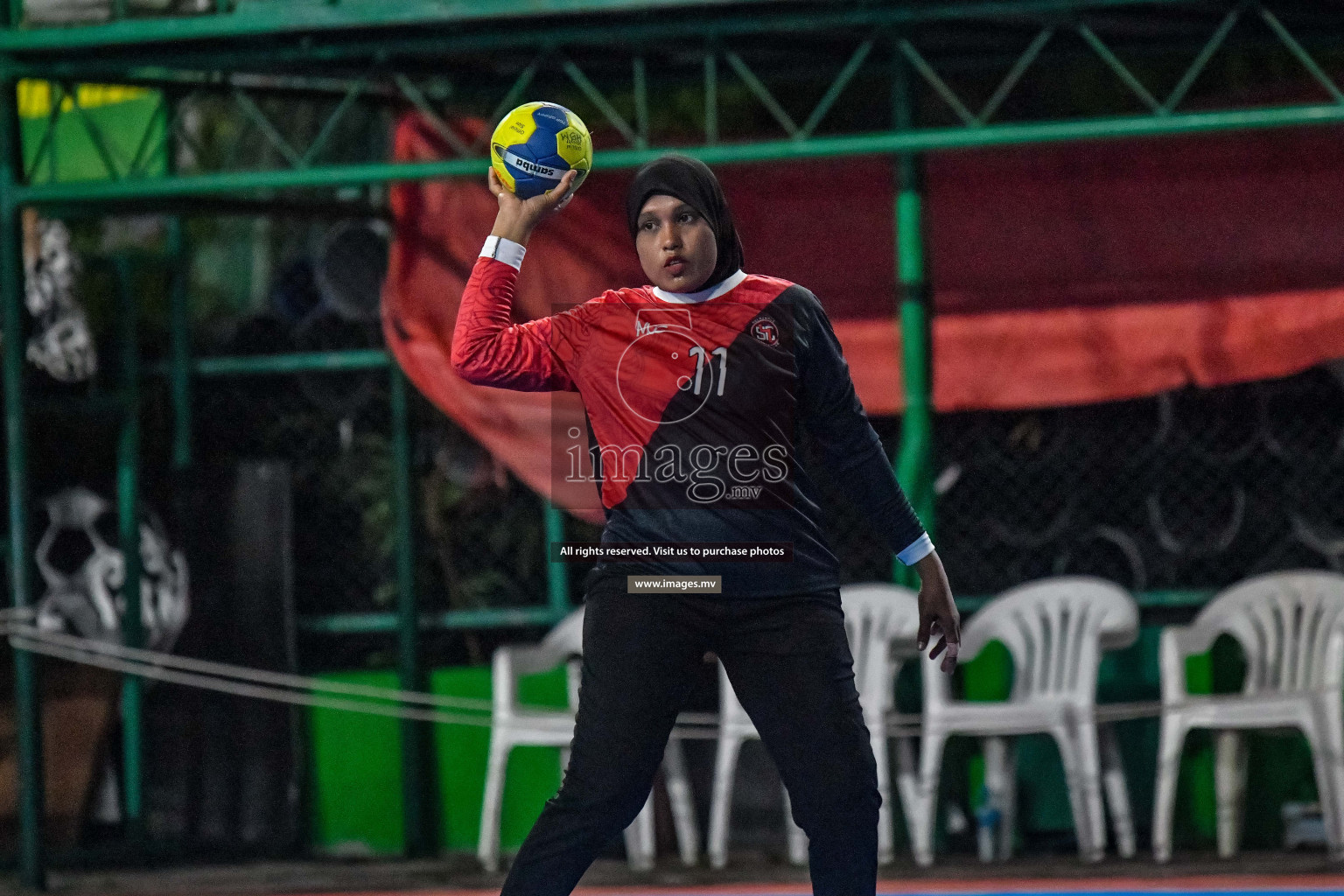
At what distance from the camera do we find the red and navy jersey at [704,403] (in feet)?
12.4

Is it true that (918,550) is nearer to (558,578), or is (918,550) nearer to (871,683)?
(871,683)

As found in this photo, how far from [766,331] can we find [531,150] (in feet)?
1.96

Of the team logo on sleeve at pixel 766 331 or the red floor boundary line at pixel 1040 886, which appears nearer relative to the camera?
the team logo on sleeve at pixel 766 331

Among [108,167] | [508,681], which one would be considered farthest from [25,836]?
[108,167]

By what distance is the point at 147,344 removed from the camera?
28.7 feet

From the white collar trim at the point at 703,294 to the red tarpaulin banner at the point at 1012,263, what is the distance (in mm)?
3562

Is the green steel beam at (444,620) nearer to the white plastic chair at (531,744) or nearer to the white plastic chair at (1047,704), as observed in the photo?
the white plastic chair at (531,744)

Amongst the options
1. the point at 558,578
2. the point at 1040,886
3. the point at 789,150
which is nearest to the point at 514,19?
the point at 789,150

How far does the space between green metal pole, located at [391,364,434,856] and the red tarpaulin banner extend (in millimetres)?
433

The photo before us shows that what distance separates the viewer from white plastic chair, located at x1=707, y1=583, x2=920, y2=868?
7.48m

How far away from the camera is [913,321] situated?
7684mm

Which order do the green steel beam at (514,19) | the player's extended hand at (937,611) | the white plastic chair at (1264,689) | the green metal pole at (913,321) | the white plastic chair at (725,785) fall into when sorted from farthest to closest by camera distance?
the green metal pole at (913,321) < the white plastic chair at (725,785) < the white plastic chair at (1264,689) < the green steel beam at (514,19) < the player's extended hand at (937,611)

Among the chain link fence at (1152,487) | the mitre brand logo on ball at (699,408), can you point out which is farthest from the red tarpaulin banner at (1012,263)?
the mitre brand logo on ball at (699,408)

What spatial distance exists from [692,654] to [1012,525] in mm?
4670
